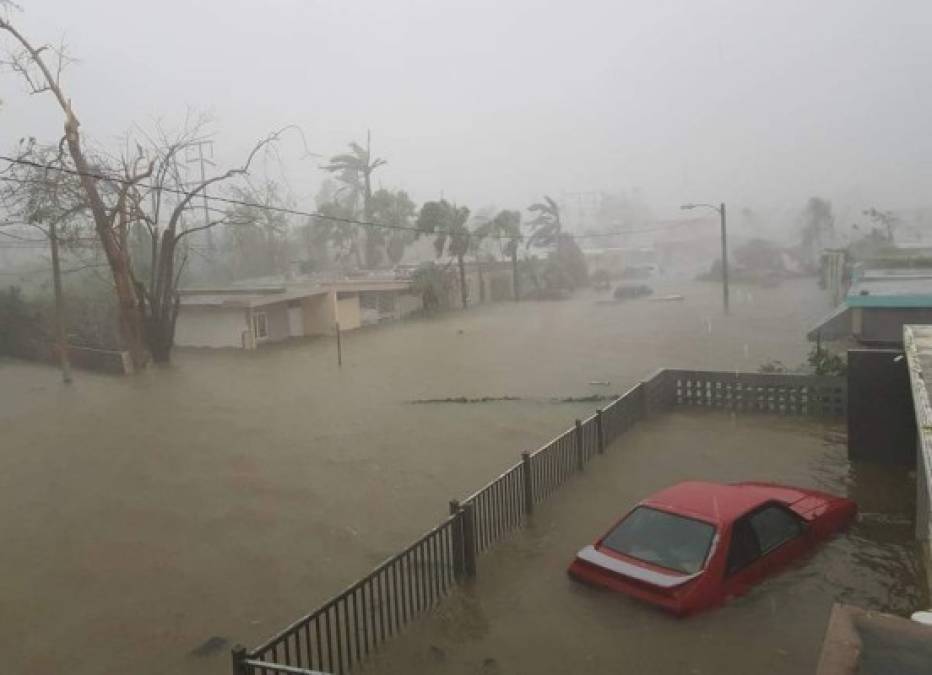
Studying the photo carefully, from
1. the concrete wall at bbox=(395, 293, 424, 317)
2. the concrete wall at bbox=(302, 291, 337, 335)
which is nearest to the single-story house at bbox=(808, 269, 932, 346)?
the concrete wall at bbox=(302, 291, 337, 335)

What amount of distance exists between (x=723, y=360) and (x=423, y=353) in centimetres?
1115

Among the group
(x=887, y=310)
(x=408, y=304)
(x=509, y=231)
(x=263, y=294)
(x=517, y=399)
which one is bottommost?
(x=517, y=399)

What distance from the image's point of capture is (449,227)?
5156cm

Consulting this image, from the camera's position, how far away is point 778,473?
443 inches

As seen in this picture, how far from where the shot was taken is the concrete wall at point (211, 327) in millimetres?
32406

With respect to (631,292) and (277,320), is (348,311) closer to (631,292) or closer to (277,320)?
(277,320)

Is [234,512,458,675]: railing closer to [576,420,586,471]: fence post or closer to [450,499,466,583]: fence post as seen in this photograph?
[450,499,466,583]: fence post

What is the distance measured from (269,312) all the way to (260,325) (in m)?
0.94

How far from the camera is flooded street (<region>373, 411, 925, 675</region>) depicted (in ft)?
19.9

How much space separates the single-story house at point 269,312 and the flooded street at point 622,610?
81.6 ft

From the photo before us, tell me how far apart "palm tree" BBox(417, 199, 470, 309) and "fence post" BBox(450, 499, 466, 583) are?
43267 mm

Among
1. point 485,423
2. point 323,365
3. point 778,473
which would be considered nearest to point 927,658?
point 778,473

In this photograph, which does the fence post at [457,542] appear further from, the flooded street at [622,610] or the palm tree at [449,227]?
the palm tree at [449,227]

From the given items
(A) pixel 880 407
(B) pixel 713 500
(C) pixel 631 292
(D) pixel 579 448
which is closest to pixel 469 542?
(B) pixel 713 500
